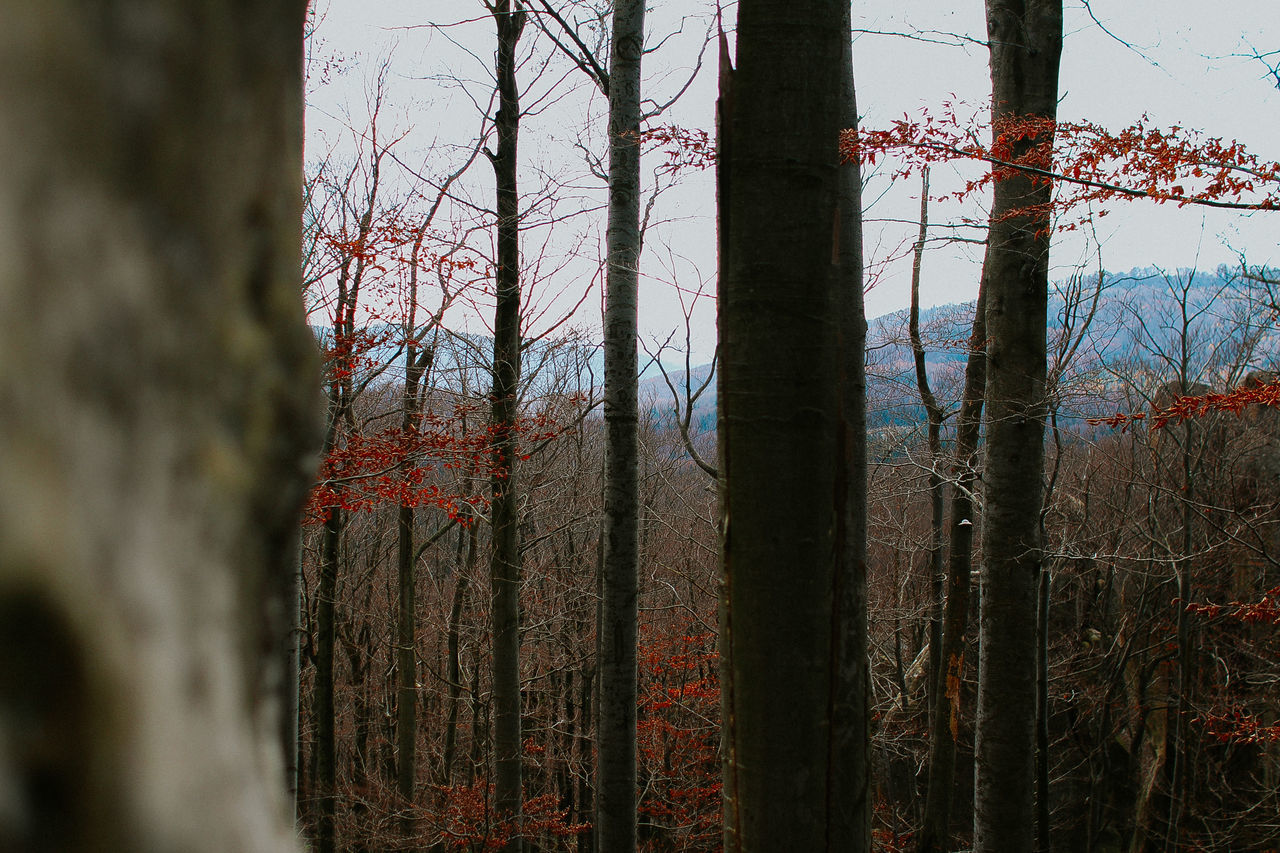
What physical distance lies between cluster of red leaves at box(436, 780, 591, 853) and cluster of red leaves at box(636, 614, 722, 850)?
108 inches

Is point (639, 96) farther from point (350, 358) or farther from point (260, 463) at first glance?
point (260, 463)

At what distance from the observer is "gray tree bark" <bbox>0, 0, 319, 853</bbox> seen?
0.70ft

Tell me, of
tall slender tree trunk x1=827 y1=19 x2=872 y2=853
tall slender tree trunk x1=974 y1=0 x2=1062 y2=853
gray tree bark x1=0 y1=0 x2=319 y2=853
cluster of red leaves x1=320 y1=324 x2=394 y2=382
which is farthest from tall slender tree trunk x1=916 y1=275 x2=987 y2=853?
gray tree bark x1=0 y1=0 x2=319 y2=853

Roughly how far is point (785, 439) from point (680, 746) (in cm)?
1817

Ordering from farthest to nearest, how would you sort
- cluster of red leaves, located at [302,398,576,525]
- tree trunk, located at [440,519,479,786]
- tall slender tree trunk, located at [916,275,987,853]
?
tree trunk, located at [440,519,479,786] < tall slender tree trunk, located at [916,275,987,853] < cluster of red leaves, located at [302,398,576,525]

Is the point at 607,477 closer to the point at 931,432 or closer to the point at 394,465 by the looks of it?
the point at 394,465

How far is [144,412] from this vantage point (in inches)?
10.2

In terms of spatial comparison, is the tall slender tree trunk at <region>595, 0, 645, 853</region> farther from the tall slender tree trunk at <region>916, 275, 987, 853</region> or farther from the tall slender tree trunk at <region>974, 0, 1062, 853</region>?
the tall slender tree trunk at <region>916, 275, 987, 853</region>

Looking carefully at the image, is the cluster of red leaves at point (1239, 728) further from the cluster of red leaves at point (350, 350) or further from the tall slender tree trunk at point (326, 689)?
the tall slender tree trunk at point (326, 689)

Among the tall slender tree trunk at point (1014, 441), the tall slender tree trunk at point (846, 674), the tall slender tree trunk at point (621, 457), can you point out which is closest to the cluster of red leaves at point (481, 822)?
the tall slender tree trunk at point (621, 457)

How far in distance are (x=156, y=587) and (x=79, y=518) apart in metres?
0.04

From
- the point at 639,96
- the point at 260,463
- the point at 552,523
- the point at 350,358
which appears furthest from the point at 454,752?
the point at 260,463

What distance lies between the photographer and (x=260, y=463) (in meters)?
0.32

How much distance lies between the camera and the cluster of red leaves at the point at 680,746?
1712 centimetres
